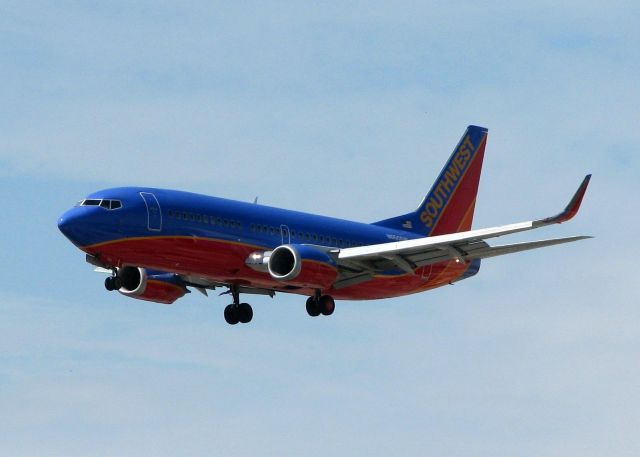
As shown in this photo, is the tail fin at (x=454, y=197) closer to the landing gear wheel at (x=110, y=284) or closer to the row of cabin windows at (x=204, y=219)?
the row of cabin windows at (x=204, y=219)

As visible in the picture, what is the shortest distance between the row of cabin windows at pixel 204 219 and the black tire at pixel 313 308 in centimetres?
504

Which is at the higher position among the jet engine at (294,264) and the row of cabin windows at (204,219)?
the row of cabin windows at (204,219)

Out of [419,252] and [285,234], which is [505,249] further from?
[285,234]

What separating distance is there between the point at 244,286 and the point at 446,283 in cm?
1041

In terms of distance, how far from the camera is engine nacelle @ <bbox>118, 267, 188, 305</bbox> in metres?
64.2

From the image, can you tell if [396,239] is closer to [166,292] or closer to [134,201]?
[166,292]

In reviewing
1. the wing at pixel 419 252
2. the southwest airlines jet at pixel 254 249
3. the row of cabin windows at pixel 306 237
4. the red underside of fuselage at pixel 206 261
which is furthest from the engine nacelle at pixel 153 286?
the wing at pixel 419 252

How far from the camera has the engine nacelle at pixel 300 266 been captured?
2389 inches

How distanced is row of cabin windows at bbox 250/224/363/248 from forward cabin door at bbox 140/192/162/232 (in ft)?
14.9

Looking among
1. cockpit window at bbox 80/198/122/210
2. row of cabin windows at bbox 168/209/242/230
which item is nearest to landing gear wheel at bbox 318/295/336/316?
row of cabin windows at bbox 168/209/242/230

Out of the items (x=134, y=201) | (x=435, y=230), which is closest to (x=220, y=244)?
(x=134, y=201)

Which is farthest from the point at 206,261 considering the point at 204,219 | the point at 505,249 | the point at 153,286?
the point at 505,249

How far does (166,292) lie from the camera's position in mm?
65562

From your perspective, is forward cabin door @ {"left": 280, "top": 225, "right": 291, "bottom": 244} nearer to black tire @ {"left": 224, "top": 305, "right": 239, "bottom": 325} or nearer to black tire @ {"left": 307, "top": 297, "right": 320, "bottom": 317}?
black tire @ {"left": 307, "top": 297, "right": 320, "bottom": 317}
